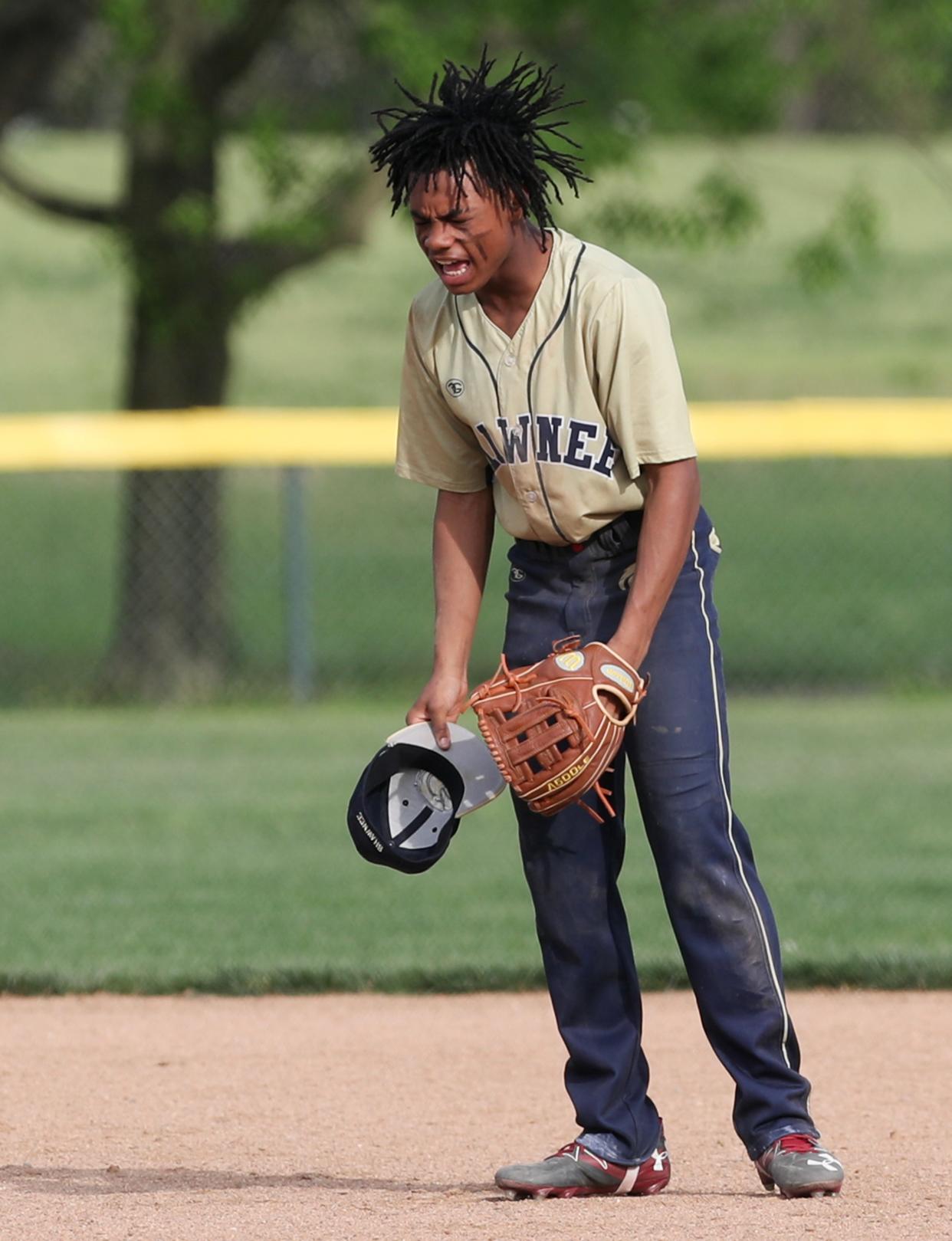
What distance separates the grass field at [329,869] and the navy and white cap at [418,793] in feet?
9.07

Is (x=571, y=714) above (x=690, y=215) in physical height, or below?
below

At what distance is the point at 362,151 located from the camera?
15.1 m

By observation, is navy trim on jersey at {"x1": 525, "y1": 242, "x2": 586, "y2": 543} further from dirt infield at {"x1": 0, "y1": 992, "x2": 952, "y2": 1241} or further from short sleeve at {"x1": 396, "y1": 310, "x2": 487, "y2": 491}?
dirt infield at {"x1": 0, "y1": 992, "x2": 952, "y2": 1241}

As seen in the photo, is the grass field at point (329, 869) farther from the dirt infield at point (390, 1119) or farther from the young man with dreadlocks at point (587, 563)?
the young man with dreadlocks at point (587, 563)

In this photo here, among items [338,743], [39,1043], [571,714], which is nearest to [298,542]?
[338,743]

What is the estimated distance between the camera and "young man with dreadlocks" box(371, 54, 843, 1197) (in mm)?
3916

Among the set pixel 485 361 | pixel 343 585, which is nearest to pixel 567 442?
pixel 485 361

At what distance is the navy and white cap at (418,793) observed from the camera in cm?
418

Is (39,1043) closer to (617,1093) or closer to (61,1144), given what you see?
(61,1144)

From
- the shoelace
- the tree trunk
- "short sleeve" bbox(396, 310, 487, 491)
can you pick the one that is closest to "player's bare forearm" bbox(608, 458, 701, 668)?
"short sleeve" bbox(396, 310, 487, 491)

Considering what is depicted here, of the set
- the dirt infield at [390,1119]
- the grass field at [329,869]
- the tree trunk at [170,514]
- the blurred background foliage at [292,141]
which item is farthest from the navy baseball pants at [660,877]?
the tree trunk at [170,514]

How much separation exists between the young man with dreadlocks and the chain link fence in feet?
32.9

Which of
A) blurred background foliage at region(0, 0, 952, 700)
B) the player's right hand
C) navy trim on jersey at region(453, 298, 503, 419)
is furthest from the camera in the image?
blurred background foliage at region(0, 0, 952, 700)

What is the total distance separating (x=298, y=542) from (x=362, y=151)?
295 cm
